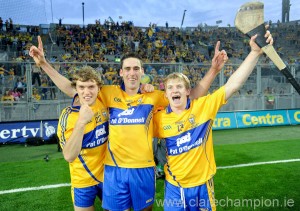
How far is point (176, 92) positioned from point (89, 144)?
1.18 metres

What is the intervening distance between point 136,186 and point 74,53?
2099 centimetres

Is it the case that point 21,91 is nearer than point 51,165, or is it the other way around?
point 51,165

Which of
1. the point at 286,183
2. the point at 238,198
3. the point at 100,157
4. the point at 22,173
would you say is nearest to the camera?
the point at 100,157

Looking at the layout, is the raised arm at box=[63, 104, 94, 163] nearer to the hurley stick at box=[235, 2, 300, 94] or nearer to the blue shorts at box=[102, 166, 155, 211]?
the blue shorts at box=[102, 166, 155, 211]

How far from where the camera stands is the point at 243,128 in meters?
13.1

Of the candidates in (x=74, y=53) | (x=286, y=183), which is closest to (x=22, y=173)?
(x=286, y=183)

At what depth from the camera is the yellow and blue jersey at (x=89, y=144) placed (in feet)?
10.7

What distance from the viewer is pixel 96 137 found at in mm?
3305

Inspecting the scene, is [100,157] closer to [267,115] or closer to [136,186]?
[136,186]

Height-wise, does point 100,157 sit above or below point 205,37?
below

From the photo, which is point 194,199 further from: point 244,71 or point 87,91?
point 87,91

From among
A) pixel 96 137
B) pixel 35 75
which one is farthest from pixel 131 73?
pixel 35 75

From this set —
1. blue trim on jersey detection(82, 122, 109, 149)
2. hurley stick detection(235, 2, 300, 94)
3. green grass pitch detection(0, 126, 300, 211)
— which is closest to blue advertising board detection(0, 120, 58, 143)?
green grass pitch detection(0, 126, 300, 211)

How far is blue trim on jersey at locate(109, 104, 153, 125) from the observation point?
3.21 m
